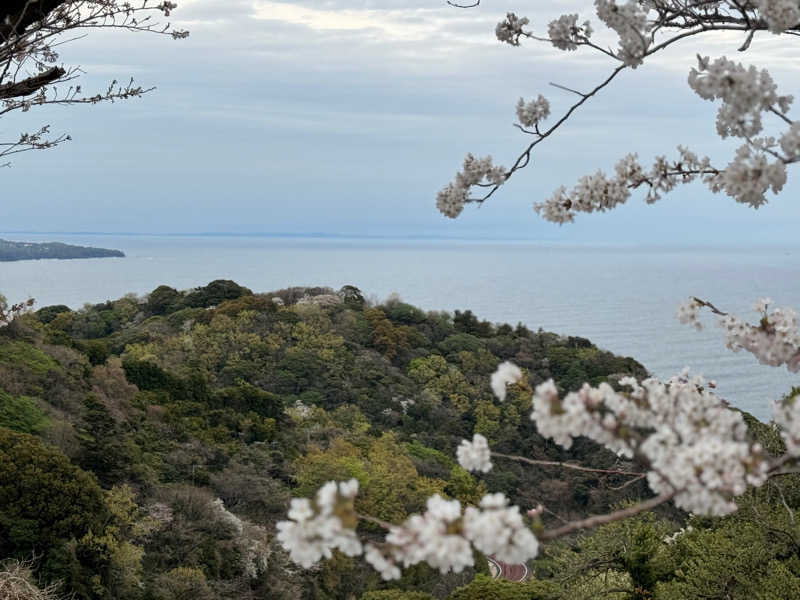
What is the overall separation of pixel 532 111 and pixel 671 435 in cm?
180

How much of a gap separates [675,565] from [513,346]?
25.3m

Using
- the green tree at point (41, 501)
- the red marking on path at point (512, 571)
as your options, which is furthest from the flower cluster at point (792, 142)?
the red marking on path at point (512, 571)

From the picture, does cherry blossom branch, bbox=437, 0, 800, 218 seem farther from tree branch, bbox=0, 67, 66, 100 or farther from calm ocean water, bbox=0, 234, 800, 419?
calm ocean water, bbox=0, 234, 800, 419

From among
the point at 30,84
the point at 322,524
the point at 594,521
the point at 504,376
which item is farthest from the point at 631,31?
the point at 30,84

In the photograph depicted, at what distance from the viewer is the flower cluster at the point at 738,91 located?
1.87 meters

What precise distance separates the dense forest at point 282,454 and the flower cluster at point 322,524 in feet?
2.21

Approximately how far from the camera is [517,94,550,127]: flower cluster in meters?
2.99

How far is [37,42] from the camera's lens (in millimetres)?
3531

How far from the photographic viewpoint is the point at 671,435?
1.49 meters

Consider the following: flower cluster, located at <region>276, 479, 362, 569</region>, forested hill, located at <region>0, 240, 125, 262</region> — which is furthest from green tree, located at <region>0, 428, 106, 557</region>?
forested hill, located at <region>0, 240, 125, 262</region>

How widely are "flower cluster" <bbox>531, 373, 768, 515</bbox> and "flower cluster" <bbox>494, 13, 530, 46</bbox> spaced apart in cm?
169

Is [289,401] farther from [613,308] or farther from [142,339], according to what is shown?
[613,308]

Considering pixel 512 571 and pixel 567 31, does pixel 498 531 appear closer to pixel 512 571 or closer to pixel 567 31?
pixel 567 31

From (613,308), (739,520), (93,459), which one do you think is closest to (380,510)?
(93,459)
